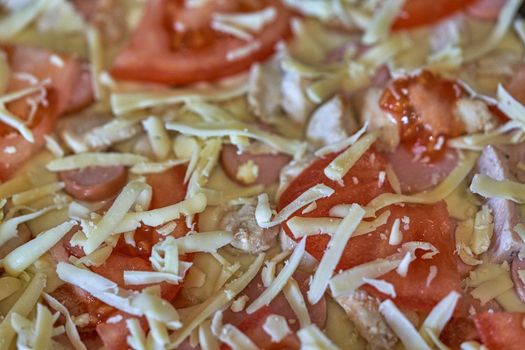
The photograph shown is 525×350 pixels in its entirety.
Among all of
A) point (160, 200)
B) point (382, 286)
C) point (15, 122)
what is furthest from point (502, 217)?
point (15, 122)

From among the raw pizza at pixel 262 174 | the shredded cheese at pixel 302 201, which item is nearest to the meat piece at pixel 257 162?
the raw pizza at pixel 262 174

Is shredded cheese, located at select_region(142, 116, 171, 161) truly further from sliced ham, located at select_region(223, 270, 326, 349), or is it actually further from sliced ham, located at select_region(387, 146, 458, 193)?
sliced ham, located at select_region(387, 146, 458, 193)

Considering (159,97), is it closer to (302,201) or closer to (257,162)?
(257,162)

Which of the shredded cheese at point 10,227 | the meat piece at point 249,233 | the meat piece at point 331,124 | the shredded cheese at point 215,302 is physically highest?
the meat piece at point 331,124

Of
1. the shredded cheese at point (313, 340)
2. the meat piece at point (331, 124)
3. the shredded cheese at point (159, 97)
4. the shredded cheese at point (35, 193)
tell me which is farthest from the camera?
the shredded cheese at point (159, 97)

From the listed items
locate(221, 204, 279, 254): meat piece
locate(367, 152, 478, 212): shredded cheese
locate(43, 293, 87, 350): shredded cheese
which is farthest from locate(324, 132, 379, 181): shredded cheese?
locate(43, 293, 87, 350): shredded cheese

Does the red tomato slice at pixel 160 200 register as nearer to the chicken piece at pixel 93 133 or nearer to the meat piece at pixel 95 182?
the meat piece at pixel 95 182

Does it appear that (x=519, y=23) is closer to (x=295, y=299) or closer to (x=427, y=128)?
(x=427, y=128)
